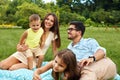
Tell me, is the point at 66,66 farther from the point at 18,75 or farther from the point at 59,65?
the point at 18,75

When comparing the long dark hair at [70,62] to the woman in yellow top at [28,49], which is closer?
the long dark hair at [70,62]

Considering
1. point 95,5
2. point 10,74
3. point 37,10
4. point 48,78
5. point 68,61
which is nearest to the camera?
point 68,61

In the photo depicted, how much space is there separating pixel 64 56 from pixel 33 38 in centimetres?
192

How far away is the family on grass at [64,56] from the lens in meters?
3.26

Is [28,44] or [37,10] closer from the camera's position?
[28,44]

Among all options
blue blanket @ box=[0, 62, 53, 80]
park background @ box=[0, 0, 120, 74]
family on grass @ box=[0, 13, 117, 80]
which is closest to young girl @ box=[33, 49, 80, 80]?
family on grass @ box=[0, 13, 117, 80]

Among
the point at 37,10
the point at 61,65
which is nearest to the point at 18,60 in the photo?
the point at 61,65

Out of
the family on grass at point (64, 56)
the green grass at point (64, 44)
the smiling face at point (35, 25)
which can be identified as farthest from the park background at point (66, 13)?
the smiling face at point (35, 25)

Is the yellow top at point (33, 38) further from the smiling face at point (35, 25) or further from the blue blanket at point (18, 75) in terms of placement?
the blue blanket at point (18, 75)

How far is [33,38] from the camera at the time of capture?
5039 millimetres

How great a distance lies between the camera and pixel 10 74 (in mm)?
4316

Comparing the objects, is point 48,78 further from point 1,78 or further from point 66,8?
point 66,8

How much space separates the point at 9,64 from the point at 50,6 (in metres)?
29.1

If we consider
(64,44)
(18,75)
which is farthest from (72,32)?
(64,44)
